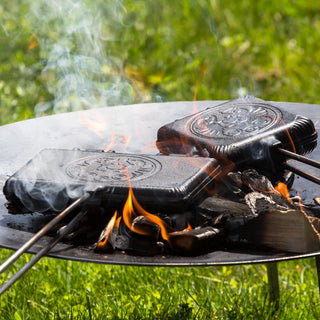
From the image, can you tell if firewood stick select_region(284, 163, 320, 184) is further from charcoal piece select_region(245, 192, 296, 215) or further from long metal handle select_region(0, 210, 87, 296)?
long metal handle select_region(0, 210, 87, 296)

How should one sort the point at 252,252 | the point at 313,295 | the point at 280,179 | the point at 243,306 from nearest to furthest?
1. the point at 252,252
2. the point at 280,179
3. the point at 243,306
4. the point at 313,295

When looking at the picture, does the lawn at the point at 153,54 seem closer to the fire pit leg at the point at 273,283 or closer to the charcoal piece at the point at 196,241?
the fire pit leg at the point at 273,283

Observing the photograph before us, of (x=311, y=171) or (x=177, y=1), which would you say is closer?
(x=311, y=171)

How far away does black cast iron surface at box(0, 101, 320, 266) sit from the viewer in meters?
1.60

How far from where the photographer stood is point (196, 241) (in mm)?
1587

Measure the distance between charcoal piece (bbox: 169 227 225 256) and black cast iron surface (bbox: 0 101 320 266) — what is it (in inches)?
1.2

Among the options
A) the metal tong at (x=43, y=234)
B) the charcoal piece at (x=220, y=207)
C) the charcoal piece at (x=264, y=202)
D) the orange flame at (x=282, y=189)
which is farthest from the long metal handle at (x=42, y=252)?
the orange flame at (x=282, y=189)

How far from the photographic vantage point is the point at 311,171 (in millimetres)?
2262

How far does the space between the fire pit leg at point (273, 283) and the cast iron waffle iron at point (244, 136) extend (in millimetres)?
631

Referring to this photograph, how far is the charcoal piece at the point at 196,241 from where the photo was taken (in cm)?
159

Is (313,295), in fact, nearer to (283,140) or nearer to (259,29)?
(283,140)

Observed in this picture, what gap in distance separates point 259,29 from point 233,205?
4.26 m

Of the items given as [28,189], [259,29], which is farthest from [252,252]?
[259,29]

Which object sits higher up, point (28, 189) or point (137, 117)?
point (28, 189)
